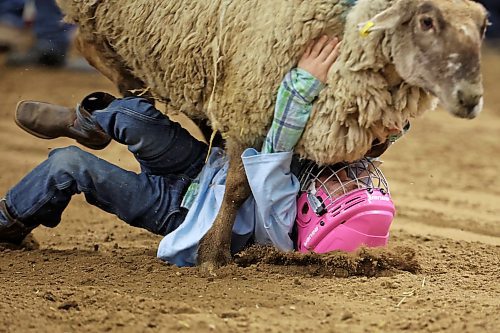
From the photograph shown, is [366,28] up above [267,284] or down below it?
above

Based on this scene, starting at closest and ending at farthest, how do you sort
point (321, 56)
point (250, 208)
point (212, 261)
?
1. point (321, 56)
2. point (212, 261)
3. point (250, 208)

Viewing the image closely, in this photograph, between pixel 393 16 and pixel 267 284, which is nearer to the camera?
pixel 393 16

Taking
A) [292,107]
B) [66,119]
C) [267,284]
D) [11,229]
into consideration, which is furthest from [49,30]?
[267,284]

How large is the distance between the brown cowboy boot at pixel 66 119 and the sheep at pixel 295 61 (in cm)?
27

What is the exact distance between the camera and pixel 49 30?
28.9 ft

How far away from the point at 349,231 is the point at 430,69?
75cm

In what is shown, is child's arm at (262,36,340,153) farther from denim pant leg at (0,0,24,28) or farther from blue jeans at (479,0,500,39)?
blue jeans at (479,0,500,39)

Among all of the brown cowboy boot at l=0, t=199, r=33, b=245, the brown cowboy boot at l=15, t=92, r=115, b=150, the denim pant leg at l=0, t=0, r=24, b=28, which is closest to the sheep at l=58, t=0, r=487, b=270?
the brown cowboy boot at l=15, t=92, r=115, b=150

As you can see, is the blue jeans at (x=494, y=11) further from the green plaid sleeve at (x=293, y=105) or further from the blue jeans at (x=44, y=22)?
the green plaid sleeve at (x=293, y=105)

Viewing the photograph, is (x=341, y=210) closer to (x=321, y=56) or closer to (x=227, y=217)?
(x=227, y=217)

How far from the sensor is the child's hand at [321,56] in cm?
314

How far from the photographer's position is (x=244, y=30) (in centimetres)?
333

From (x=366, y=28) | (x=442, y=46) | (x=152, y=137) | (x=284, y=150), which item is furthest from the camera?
(x=152, y=137)

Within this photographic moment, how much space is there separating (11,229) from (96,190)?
413 millimetres
